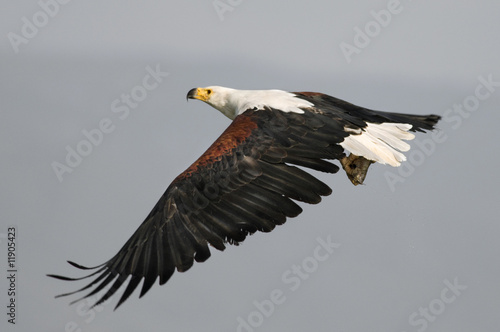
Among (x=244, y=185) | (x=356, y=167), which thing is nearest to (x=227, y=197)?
(x=244, y=185)

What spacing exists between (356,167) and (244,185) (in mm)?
1796

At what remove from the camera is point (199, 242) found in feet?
30.3

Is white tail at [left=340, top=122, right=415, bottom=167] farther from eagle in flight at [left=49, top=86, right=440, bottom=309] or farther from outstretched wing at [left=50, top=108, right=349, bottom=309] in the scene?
outstretched wing at [left=50, top=108, right=349, bottom=309]

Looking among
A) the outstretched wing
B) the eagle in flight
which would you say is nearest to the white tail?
the eagle in flight

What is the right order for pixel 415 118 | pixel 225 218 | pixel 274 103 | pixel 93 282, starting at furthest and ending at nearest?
pixel 415 118 < pixel 274 103 < pixel 225 218 < pixel 93 282

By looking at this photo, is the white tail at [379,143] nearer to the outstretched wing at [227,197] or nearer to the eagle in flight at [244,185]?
the eagle in flight at [244,185]

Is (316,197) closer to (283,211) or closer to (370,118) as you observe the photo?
(283,211)

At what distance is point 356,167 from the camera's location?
10773 millimetres

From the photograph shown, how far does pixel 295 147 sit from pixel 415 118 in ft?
8.10

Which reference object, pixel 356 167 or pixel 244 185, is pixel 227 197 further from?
pixel 356 167

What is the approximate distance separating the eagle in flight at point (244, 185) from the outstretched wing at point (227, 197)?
1 centimetres

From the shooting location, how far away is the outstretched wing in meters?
9.13

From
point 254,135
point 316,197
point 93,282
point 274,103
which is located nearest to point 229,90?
point 274,103

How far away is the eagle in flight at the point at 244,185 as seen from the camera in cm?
915
